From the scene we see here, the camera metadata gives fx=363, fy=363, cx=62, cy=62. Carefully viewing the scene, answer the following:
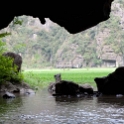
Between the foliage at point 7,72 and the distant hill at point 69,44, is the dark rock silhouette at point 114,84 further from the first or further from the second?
the distant hill at point 69,44

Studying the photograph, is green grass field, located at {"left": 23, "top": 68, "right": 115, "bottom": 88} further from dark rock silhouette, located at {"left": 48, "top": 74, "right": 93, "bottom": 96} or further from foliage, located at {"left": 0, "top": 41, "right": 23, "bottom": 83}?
dark rock silhouette, located at {"left": 48, "top": 74, "right": 93, "bottom": 96}

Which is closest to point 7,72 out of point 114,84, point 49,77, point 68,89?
point 68,89

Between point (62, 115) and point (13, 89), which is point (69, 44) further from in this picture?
point (62, 115)

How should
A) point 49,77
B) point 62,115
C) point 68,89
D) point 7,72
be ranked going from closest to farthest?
1. point 62,115
2. point 68,89
3. point 7,72
4. point 49,77

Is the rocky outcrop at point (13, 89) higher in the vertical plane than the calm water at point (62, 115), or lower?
higher

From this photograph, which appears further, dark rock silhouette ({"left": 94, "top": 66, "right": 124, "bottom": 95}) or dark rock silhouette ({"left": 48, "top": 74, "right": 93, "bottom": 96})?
Answer: dark rock silhouette ({"left": 94, "top": 66, "right": 124, "bottom": 95})

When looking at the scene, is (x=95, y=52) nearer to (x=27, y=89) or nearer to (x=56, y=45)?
(x=56, y=45)

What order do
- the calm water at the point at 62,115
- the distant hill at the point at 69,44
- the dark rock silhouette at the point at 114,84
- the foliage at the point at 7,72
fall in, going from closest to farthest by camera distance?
the calm water at the point at 62,115
the dark rock silhouette at the point at 114,84
the foliage at the point at 7,72
the distant hill at the point at 69,44

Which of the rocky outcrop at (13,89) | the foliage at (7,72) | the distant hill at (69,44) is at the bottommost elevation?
the rocky outcrop at (13,89)

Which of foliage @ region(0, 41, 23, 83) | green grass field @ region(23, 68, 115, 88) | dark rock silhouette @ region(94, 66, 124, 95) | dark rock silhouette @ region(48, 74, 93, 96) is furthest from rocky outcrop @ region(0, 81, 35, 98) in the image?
dark rock silhouette @ region(94, 66, 124, 95)

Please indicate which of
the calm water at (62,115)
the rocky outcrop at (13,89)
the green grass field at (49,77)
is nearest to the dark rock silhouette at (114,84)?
the rocky outcrop at (13,89)

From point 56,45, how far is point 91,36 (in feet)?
40.9

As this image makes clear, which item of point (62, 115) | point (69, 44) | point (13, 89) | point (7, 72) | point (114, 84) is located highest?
point (69, 44)

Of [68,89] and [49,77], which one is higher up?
[49,77]
